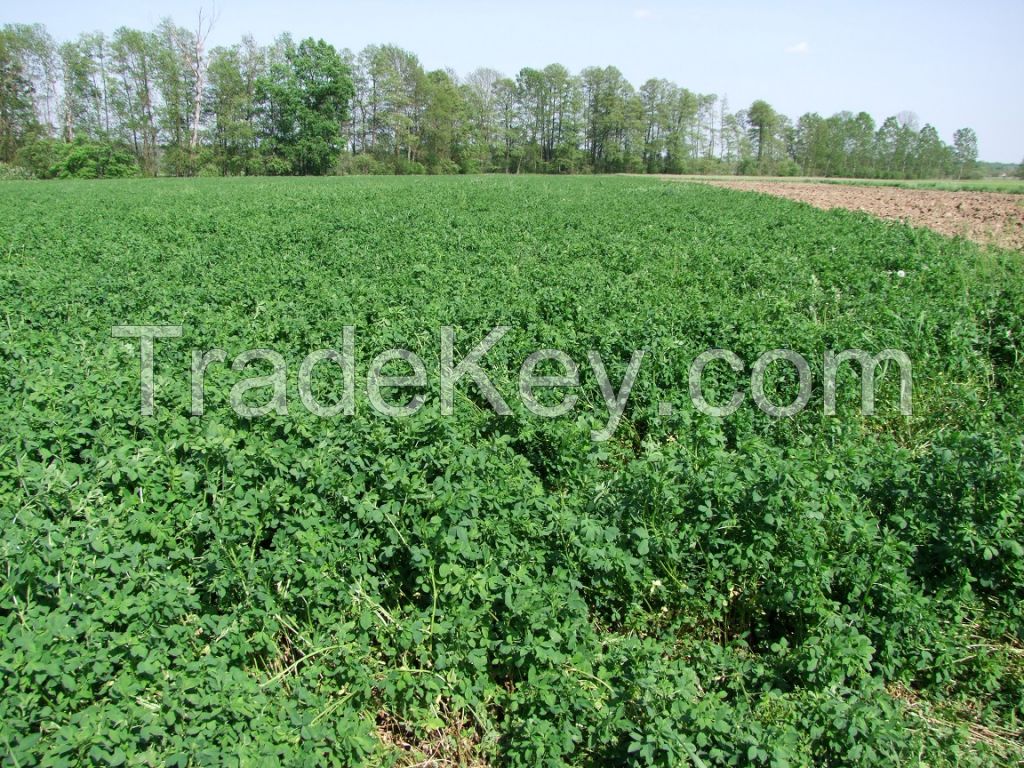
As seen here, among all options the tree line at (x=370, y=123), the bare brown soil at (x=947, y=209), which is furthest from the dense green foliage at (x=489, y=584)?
the tree line at (x=370, y=123)

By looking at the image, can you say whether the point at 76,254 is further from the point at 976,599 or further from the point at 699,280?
the point at 976,599

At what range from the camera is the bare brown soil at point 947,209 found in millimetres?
16172

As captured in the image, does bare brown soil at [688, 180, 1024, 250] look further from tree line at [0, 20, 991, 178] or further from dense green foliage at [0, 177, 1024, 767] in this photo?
tree line at [0, 20, 991, 178]

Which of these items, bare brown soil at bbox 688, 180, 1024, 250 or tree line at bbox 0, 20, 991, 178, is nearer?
bare brown soil at bbox 688, 180, 1024, 250

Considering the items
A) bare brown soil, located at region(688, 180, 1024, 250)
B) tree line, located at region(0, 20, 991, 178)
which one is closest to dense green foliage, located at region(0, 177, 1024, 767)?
bare brown soil, located at region(688, 180, 1024, 250)

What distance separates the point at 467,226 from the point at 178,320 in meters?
8.28

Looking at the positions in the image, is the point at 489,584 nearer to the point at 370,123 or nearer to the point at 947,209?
the point at 947,209

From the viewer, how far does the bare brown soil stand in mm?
16172

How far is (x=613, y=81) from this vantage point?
310 ft

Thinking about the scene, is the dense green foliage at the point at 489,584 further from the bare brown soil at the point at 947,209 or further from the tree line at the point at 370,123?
the tree line at the point at 370,123

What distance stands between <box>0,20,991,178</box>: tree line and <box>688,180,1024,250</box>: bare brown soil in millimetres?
55316

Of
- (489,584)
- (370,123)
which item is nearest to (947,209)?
(489,584)

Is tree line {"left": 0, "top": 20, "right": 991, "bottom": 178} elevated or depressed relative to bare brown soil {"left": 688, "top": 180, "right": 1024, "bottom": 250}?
elevated

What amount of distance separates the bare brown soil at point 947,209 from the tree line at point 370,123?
55316 mm
